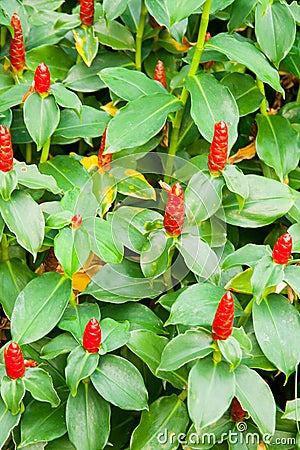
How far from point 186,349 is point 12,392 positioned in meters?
0.35

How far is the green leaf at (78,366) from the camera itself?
143 cm

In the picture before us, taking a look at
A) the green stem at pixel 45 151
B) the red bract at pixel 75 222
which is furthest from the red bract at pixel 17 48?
the red bract at pixel 75 222

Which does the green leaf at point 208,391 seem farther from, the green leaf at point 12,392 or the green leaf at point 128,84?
the green leaf at point 128,84

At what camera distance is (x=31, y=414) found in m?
1.53

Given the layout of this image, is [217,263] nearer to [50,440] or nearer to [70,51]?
[50,440]

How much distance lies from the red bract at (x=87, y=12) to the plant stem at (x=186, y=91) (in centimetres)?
33

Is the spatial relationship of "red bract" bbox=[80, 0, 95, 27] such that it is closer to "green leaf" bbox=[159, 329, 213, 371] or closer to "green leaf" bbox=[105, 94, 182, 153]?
"green leaf" bbox=[105, 94, 182, 153]

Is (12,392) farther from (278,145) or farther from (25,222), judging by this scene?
(278,145)

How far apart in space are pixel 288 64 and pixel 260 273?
2.64ft

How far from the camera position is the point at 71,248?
4.99ft

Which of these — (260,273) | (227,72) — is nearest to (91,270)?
(260,273)

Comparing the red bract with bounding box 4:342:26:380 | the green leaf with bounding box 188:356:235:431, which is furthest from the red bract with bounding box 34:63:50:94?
the green leaf with bounding box 188:356:235:431

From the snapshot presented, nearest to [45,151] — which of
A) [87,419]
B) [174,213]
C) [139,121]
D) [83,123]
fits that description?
[83,123]

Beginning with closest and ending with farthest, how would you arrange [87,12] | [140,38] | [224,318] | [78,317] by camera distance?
[224,318] → [78,317] → [87,12] → [140,38]
